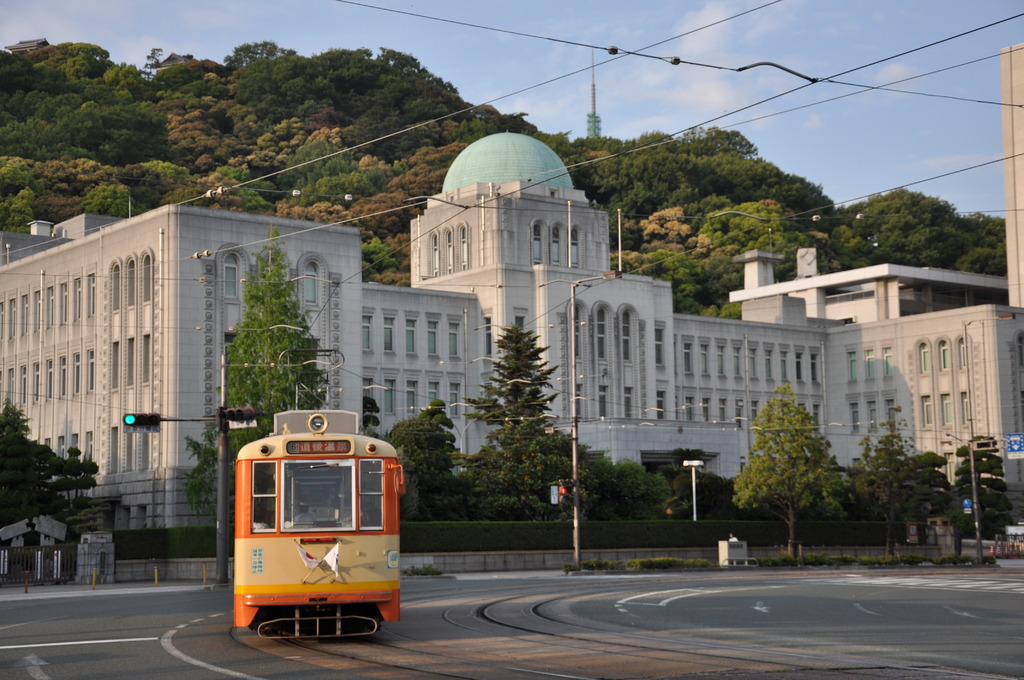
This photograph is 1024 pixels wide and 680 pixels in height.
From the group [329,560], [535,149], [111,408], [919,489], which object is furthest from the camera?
[535,149]

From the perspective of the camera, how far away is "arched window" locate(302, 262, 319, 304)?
6600 cm

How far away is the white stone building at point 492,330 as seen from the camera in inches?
2464

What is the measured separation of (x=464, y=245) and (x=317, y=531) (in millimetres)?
61268

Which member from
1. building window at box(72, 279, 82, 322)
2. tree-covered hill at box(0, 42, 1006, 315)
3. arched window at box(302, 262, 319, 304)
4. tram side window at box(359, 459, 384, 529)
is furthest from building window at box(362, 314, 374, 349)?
tram side window at box(359, 459, 384, 529)

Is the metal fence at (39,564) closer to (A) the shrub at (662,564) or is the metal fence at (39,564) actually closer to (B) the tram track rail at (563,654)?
(A) the shrub at (662,564)

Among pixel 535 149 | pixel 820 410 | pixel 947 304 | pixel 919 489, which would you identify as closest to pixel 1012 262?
pixel 947 304

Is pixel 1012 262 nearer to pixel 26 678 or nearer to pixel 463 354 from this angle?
pixel 463 354

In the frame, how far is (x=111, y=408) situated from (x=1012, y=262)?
61.1m

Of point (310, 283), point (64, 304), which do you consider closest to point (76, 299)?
point (64, 304)

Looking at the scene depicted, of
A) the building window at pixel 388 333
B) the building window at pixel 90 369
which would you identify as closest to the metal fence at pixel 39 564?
the building window at pixel 90 369

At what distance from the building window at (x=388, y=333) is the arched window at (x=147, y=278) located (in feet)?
51.5

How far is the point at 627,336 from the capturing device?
81375mm

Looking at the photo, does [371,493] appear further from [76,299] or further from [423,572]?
[76,299]

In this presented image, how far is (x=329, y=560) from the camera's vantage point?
65.1 feet
